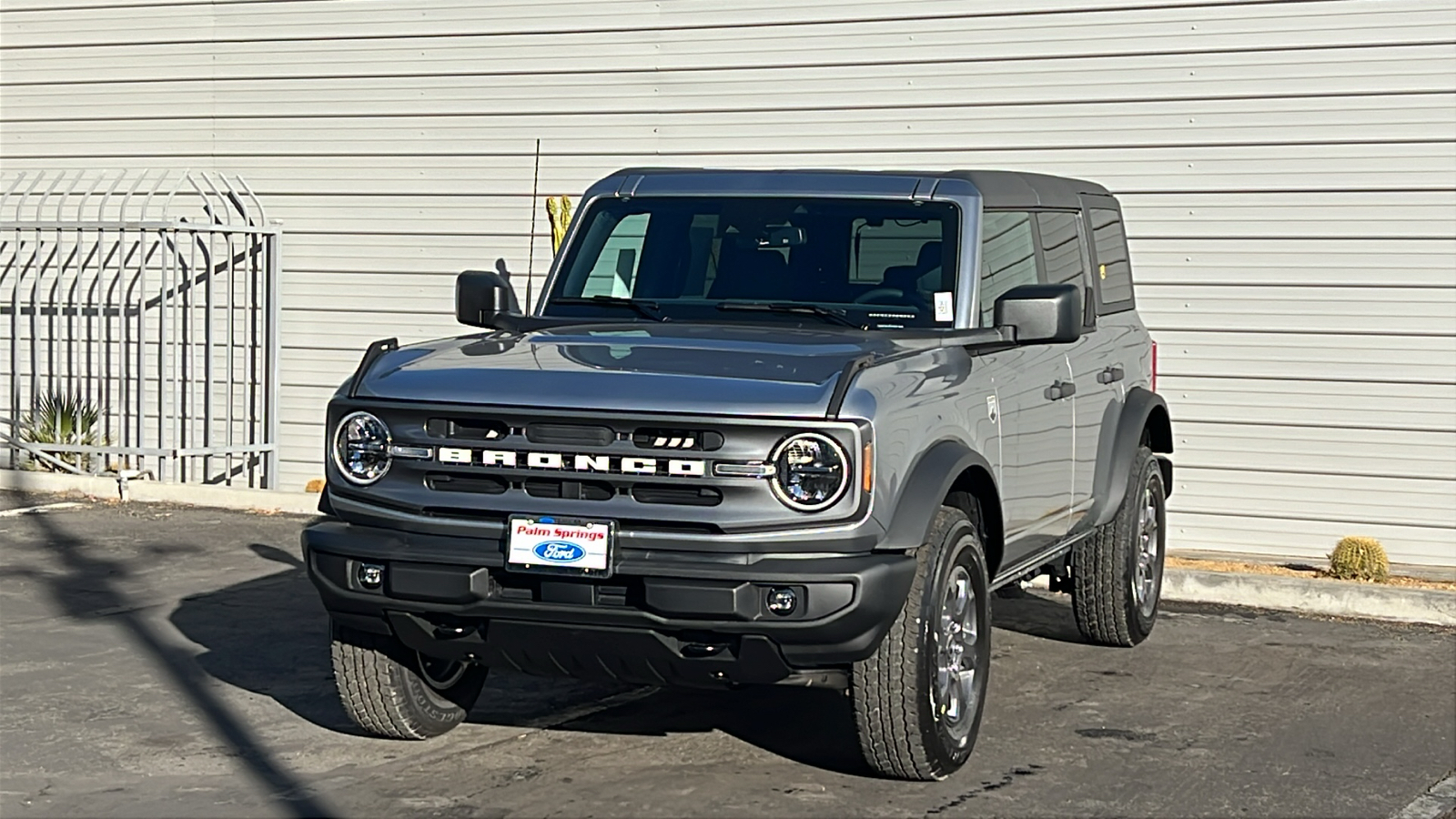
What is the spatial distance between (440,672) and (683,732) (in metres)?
0.88

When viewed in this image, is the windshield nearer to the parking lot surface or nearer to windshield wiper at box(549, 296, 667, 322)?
windshield wiper at box(549, 296, 667, 322)

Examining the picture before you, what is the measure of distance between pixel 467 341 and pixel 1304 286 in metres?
6.41

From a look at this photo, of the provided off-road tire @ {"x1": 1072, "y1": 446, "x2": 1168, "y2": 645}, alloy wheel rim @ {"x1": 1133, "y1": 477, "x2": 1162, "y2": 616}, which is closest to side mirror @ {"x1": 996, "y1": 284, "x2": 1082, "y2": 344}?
off-road tire @ {"x1": 1072, "y1": 446, "x2": 1168, "y2": 645}

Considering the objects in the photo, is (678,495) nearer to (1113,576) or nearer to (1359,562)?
(1113,576)

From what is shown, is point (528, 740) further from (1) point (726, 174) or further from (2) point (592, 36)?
(2) point (592, 36)

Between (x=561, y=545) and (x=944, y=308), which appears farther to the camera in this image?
(x=944, y=308)

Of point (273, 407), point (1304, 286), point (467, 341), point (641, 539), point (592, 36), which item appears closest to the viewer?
point (641, 539)

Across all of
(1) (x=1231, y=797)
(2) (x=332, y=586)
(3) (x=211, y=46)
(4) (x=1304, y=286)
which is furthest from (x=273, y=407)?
(1) (x=1231, y=797)

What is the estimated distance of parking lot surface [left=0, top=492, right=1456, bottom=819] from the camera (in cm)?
572

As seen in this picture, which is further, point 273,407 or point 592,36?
point 273,407

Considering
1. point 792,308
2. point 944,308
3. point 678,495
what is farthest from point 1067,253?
point 678,495

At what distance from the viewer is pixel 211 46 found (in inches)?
563

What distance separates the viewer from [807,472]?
17.6ft

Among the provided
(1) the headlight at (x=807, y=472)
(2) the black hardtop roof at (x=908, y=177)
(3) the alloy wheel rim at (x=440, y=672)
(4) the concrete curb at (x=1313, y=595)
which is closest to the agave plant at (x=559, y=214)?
(4) the concrete curb at (x=1313, y=595)
